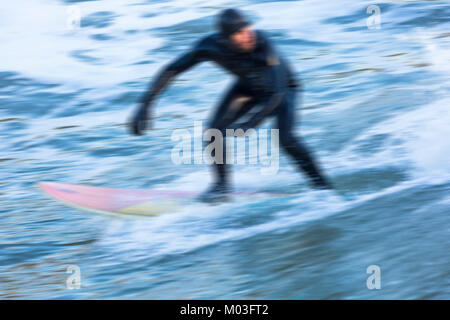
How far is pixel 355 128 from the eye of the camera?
16.0 ft

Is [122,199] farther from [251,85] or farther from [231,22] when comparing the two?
[231,22]

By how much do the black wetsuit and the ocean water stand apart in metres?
0.40

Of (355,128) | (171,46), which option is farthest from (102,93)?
(355,128)

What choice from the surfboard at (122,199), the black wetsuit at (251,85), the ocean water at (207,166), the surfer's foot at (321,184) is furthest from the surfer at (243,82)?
the ocean water at (207,166)

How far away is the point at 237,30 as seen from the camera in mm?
3291

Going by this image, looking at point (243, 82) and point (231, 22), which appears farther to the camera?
point (243, 82)

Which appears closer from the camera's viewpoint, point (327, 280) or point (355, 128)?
→ point (327, 280)

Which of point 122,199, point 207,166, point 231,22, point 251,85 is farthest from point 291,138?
point 207,166

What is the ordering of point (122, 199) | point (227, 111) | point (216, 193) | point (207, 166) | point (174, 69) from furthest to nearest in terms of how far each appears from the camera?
point (207, 166) → point (122, 199) → point (216, 193) → point (227, 111) → point (174, 69)

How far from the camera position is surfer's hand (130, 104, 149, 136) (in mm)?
3361

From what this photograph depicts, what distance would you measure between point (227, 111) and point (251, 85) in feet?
0.55

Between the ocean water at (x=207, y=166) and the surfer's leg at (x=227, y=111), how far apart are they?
237 millimetres

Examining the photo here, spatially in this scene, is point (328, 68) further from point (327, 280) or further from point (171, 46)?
point (327, 280)

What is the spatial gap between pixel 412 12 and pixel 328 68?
129 centimetres
